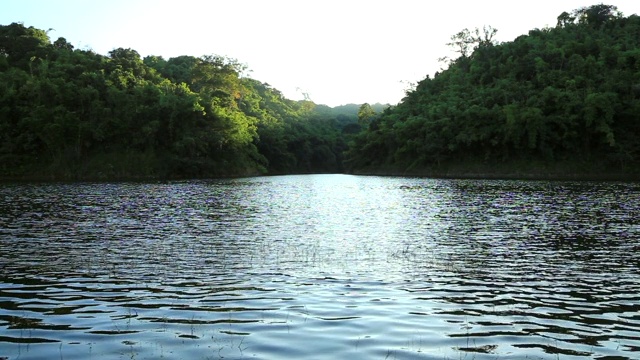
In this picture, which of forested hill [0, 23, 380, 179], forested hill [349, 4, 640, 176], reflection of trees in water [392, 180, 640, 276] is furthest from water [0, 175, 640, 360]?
forested hill [0, 23, 380, 179]

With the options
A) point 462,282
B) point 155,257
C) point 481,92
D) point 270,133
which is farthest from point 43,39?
point 462,282

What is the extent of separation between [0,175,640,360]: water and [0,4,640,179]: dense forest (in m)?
75.8

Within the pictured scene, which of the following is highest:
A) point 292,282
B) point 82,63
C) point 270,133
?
point 82,63

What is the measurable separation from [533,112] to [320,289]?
98891 mm

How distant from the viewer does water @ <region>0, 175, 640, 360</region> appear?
10.1 m

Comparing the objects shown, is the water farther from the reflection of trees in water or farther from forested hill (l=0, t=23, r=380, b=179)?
forested hill (l=0, t=23, r=380, b=179)

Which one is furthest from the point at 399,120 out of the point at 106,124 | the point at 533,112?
the point at 106,124

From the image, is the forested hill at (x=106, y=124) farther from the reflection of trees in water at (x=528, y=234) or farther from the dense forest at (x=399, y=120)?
the reflection of trees in water at (x=528, y=234)

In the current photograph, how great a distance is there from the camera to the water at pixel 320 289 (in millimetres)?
10125

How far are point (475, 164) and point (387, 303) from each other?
105893 mm

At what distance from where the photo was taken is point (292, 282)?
1625 cm

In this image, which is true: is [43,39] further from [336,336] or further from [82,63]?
[336,336]

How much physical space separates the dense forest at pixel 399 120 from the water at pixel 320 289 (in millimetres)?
75781

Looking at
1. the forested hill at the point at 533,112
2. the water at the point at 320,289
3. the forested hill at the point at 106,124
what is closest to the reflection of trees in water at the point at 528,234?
the water at the point at 320,289
